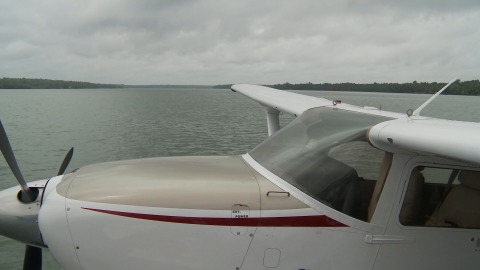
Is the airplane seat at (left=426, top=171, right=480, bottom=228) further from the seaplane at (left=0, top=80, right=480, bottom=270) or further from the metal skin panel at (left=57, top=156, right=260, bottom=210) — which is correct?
the metal skin panel at (left=57, top=156, right=260, bottom=210)

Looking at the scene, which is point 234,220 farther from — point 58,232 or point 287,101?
point 287,101

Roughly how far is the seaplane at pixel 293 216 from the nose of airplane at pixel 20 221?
53 cm

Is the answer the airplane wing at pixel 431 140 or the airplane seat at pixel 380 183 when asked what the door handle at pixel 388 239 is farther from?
the airplane wing at pixel 431 140

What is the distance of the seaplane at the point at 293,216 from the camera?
9.72 feet

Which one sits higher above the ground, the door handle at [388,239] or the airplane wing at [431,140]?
the airplane wing at [431,140]

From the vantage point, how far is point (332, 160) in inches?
131

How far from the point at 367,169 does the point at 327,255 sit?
2.64 feet

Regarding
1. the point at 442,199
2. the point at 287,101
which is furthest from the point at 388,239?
the point at 287,101

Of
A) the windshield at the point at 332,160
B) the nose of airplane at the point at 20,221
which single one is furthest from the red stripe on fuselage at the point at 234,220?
the nose of airplane at the point at 20,221

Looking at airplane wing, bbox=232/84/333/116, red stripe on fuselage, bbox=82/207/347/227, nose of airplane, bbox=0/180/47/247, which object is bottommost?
nose of airplane, bbox=0/180/47/247

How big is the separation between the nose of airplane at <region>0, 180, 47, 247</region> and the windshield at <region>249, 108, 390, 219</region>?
7.03ft

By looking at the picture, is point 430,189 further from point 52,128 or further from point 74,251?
point 52,128

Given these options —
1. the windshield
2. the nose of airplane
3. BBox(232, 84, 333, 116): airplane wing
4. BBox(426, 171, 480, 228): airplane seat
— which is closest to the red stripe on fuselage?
the windshield

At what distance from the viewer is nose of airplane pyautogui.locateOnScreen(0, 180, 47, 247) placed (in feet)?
11.5
